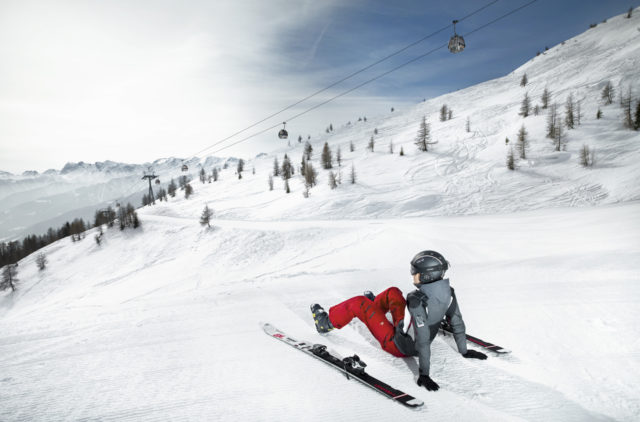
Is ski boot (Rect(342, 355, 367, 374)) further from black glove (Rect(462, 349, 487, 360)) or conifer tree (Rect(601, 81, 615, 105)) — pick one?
conifer tree (Rect(601, 81, 615, 105))

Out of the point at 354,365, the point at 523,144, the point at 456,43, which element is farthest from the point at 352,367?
the point at 523,144

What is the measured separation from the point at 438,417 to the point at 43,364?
4836 mm

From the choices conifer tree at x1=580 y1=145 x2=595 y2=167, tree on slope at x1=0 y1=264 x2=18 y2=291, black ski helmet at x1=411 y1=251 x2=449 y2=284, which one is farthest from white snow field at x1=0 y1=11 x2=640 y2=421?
tree on slope at x1=0 y1=264 x2=18 y2=291

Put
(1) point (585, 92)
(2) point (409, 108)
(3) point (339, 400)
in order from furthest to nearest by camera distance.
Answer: (2) point (409, 108), (1) point (585, 92), (3) point (339, 400)

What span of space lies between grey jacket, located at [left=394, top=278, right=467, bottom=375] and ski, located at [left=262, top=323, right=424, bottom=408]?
0.39 meters

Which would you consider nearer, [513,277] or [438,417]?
[438,417]

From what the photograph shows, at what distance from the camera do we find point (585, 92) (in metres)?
26.0

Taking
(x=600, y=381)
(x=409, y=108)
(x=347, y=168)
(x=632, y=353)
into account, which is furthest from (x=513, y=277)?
(x=409, y=108)

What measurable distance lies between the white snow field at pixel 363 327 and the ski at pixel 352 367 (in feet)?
0.26

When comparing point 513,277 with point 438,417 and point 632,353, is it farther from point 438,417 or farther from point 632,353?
point 438,417

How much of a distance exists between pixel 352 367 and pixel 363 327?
1.30 metres

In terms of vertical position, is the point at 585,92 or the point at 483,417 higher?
the point at 585,92

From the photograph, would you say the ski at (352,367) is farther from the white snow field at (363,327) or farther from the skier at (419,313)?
the skier at (419,313)

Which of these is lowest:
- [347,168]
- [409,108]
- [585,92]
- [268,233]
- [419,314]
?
[268,233]
